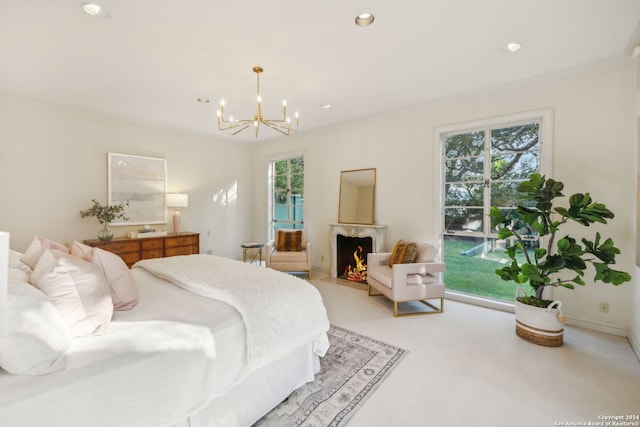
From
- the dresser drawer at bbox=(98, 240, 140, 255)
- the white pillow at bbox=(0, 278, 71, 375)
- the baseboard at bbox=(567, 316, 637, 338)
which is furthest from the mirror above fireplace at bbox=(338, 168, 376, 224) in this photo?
the white pillow at bbox=(0, 278, 71, 375)

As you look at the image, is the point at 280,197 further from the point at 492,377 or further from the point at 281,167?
the point at 492,377

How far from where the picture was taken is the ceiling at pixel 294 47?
2082 millimetres

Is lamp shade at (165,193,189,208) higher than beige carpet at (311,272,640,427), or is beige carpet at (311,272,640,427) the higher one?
lamp shade at (165,193,189,208)

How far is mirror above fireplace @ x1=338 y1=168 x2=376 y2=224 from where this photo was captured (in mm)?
4598

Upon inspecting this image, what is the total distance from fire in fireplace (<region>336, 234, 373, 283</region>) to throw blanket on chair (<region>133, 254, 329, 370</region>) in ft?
8.55

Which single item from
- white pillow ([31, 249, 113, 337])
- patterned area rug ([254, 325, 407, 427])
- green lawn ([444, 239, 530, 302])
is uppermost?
white pillow ([31, 249, 113, 337])

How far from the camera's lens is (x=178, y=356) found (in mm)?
1308

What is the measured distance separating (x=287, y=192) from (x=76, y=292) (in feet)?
15.4

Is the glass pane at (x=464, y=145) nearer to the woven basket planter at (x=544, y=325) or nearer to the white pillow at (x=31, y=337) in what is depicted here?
the woven basket planter at (x=544, y=325)

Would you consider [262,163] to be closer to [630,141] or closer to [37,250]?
[37,250]

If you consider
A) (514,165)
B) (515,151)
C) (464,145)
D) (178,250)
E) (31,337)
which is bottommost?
(178,250)

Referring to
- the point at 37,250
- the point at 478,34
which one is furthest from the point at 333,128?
the point at 37,250

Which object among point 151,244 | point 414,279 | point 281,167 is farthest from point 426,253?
point 151,244

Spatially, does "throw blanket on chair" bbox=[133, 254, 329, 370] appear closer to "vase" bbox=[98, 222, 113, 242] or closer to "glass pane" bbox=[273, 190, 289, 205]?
"vase" bbox=[98, 222, 113, 242]
